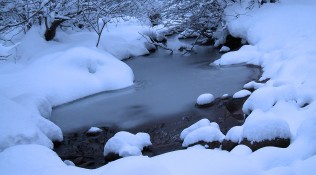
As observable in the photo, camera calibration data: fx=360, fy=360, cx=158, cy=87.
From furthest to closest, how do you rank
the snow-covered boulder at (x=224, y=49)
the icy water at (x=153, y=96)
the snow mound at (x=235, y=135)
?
the snow-covered boulder at (x=224, y=49)
the icy water at (x=153, y=96)
the snow mound at (x=235, y=135)

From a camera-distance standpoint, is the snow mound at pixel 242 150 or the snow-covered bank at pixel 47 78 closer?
the snow mound at pixel 242 150

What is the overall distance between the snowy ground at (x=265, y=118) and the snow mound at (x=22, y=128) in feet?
0.07

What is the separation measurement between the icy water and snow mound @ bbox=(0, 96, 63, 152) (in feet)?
2.50

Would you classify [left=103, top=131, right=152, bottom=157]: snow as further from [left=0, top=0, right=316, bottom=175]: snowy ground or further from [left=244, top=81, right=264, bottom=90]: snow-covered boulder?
[left=244, top=81, right=264, bottom=90]: snow-covered boulder

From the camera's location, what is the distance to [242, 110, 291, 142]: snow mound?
16.2ft

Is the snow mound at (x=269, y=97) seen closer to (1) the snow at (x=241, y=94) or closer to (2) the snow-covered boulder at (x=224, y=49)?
(1) the snow at (x=241, y=94)

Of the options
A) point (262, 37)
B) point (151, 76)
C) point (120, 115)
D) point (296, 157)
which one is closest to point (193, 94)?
point (120, 115)

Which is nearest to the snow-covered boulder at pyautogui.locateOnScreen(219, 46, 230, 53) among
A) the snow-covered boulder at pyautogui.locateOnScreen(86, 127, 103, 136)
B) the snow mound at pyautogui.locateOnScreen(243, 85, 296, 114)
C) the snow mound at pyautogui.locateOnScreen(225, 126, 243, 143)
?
the snow mound at pyautogui.locateOnScreen(243, 85, 296, 114)

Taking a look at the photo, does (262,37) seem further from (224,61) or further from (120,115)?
(120,115)

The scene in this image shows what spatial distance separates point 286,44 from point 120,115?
5.83 m

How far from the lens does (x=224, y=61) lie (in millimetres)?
12758

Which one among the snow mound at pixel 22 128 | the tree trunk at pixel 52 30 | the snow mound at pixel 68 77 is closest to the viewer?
the snow mound at pixel 22 128

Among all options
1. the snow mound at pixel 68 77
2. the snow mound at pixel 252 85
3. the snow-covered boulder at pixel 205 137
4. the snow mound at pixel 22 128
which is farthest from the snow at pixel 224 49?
the snow mound at pixel 22 128

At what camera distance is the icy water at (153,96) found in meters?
8.59
